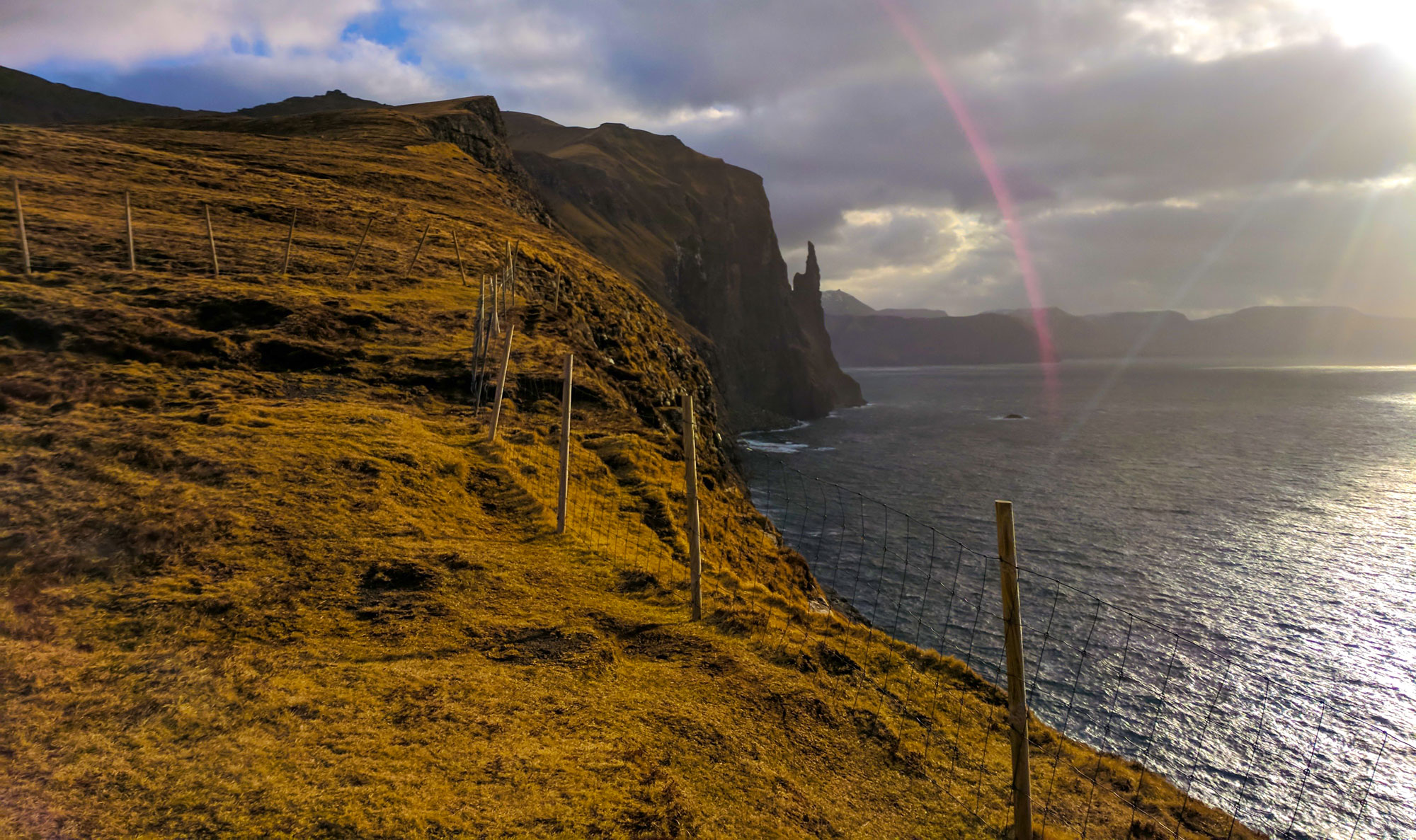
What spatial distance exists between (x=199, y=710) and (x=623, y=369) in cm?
2236

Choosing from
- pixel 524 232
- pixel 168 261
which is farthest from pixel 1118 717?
pixel 524 232

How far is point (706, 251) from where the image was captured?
148500 millimetres

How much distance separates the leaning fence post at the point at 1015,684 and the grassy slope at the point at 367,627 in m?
0.88

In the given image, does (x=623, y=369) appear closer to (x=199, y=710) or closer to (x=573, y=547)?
(x=573, y=547)

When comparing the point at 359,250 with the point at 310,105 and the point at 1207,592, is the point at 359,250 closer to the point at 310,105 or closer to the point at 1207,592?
the point at 1207,592

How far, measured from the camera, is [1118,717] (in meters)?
25.4

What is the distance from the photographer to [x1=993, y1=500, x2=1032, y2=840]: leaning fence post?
20.3 ft

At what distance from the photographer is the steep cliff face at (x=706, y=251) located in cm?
12250

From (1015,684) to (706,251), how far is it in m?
148

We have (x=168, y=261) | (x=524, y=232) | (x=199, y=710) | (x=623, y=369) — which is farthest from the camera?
(x=524, y=232)

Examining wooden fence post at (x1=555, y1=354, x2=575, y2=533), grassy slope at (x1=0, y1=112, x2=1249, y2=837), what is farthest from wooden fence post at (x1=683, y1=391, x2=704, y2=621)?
wooden fence post at (x1=555, y1=354, x2=575, y2=533)

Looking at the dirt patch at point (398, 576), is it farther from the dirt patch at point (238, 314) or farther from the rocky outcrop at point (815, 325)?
the rocky outcrop at point (815, 325)

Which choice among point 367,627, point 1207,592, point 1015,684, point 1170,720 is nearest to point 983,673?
point 1170,720

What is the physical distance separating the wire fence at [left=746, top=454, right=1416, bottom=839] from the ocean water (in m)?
0.10
